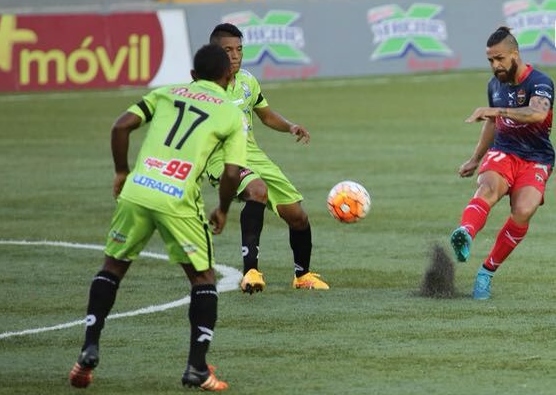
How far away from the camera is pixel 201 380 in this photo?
29.4 feet

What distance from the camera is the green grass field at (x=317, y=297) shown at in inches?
372

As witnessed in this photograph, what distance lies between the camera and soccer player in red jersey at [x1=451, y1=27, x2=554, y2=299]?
11898mm

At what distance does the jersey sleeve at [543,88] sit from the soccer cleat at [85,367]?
448cm

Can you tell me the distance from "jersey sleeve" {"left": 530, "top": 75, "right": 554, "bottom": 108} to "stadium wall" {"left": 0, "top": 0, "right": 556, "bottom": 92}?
21.8 m

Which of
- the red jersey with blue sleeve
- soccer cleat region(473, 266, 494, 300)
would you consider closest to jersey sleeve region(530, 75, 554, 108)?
the red jersey with blue sleeve

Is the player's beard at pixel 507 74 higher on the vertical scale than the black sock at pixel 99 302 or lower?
higher

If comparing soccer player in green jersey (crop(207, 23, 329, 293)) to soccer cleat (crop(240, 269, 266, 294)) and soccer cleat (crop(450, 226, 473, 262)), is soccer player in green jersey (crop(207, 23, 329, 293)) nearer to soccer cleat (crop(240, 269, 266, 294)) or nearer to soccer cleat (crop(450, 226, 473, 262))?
soccer cleat (crop(240, 269, 266, 294))

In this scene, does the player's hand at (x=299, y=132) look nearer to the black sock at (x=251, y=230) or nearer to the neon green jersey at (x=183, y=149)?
the black sock at (x=251, y=230)

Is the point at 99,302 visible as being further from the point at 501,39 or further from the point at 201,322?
the point at 501,39

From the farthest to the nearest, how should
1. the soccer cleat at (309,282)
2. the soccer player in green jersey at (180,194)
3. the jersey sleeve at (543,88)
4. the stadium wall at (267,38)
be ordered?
the stadium wall at (267,38)
the soccer cleat at (309,282)
the jersey sleeve at (543,88)
the soccer player in green jersey at (180,194)

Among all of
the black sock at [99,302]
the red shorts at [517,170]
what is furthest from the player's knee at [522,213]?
the black sock at [99,302]

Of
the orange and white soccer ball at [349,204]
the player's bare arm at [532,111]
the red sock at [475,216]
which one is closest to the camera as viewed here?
the player's bare arm at [532,111]

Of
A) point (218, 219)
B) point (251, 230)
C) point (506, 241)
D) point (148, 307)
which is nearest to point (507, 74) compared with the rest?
point (506, 241)

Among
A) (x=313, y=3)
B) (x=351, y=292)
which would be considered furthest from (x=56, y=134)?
(x=351, y=292)
